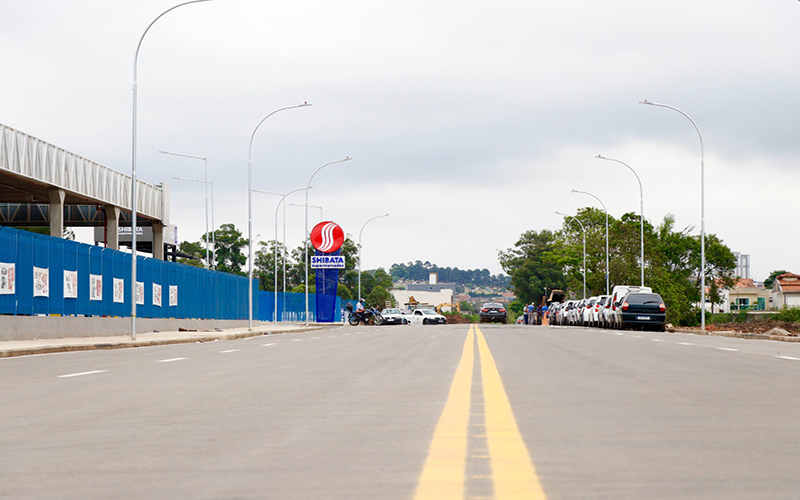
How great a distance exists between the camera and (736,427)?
728 centimetres

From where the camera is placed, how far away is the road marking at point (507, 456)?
15.8ft

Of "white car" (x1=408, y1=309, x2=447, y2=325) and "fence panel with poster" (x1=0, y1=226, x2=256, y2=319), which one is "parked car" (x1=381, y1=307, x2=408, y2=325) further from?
"fence panel with poster" (x1=0, y1=226, x2=256, y2=319)

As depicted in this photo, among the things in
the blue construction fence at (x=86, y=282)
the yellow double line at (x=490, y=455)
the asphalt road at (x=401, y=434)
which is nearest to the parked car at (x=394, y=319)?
the blue construction fence at (x=86, y=282)

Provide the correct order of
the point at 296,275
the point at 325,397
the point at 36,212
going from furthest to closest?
the point at 296,275
the point at 36,212
the point at 325,397

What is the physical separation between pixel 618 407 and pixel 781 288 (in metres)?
132

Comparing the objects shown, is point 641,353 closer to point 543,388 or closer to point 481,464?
point 543,388

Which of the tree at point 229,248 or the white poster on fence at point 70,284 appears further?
the tree at point 229,248

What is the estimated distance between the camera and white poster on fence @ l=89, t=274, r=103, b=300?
32.5 m

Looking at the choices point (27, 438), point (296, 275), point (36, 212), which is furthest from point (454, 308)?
point (27, 438)

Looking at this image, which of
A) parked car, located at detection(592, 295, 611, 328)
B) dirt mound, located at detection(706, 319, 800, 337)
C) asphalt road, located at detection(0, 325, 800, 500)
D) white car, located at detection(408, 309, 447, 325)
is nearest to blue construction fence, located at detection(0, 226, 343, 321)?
asphalt road, located at detection(0, 325, 800, 500)

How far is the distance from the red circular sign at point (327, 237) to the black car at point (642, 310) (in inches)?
1277

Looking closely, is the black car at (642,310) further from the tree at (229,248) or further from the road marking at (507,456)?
the tree at (229,248)

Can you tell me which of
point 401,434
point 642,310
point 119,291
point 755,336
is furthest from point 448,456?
point 642,310

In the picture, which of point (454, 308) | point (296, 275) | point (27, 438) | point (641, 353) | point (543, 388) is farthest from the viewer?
point (454, 308)
